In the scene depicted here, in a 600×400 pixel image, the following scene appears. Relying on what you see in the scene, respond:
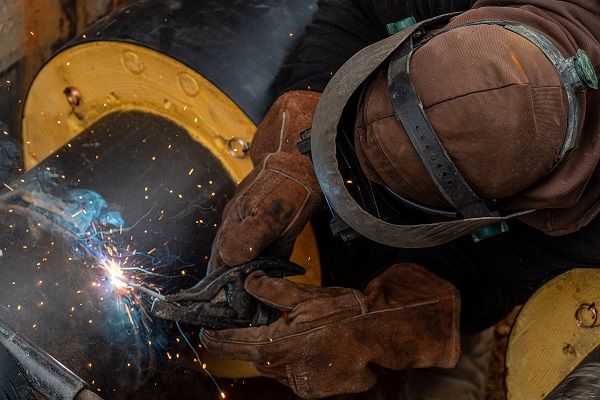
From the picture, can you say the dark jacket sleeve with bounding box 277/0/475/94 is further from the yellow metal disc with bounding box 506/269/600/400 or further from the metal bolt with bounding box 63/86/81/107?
the yellow metal disc with bounding box 506/269/600/400

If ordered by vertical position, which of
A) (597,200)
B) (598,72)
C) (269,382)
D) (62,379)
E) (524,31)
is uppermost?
(524,31)

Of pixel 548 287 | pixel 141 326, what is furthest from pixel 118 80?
pixel 548 287

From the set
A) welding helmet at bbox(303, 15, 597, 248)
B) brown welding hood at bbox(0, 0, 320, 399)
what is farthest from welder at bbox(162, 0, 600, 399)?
brown welding hood at bbox(0, 0, 320, 399)

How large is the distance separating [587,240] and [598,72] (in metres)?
0.45

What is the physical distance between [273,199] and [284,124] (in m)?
0.27

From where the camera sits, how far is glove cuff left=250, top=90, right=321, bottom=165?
2.04 metres

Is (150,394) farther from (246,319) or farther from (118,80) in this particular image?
(118,80)

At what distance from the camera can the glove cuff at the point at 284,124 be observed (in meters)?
2.04

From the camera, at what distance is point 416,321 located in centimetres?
191

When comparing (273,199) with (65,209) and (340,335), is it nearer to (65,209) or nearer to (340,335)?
(340,335)

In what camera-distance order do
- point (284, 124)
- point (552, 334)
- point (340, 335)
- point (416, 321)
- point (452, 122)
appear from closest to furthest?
1. point (452, 122)
2. point (340, 335)
3. point (416, 321)
4. point (284, 124)
5. point (552, 334)

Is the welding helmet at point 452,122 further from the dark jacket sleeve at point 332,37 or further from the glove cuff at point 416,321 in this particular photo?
the dark jacket sleeve at point 332,37

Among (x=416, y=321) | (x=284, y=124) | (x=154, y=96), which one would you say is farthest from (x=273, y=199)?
(x=154, y=96)

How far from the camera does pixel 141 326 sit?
1.83 meters
